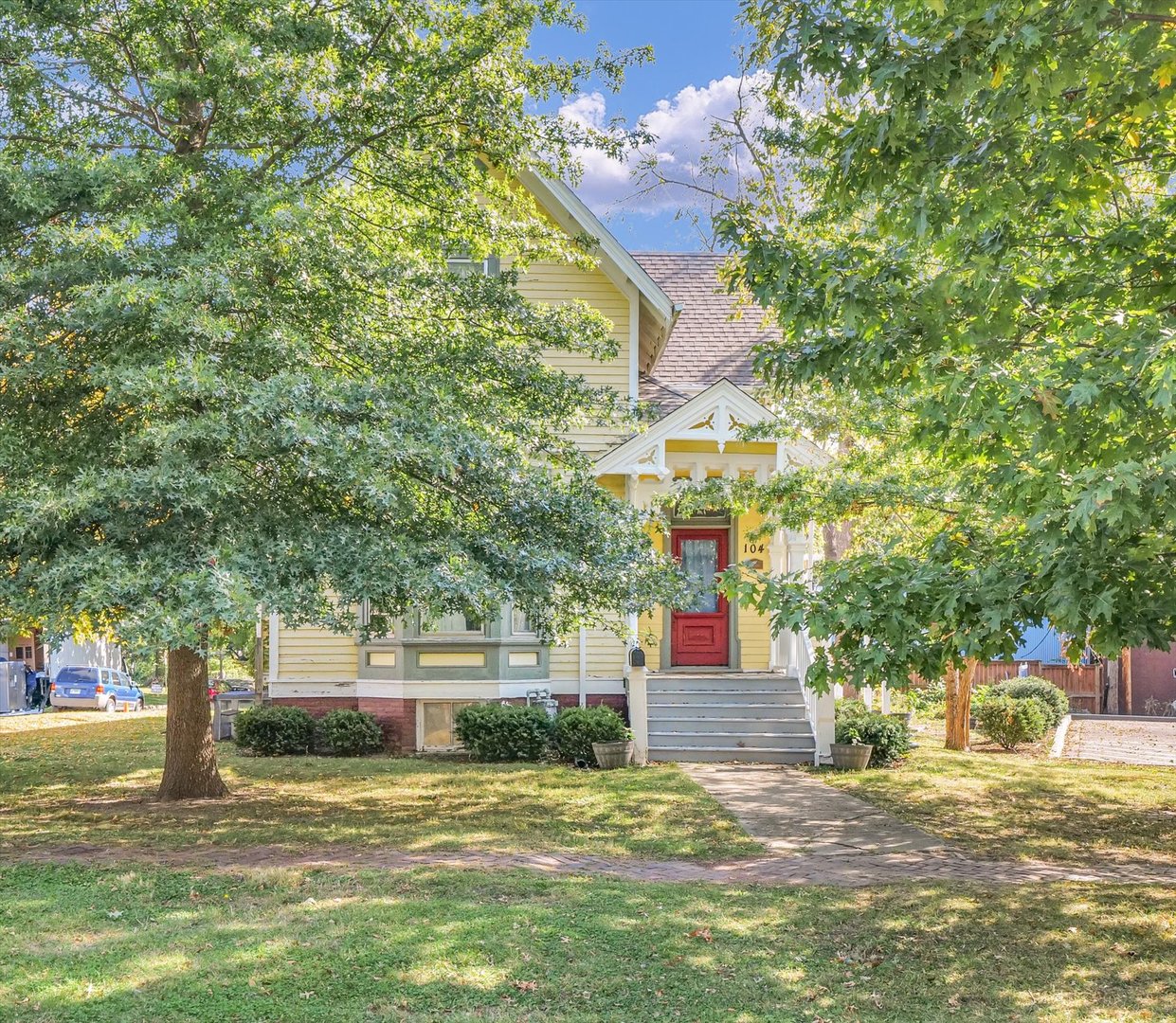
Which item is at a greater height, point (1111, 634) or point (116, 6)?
point (116, 6)

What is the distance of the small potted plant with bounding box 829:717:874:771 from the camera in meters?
14.4

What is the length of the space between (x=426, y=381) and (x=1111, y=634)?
6637 mm

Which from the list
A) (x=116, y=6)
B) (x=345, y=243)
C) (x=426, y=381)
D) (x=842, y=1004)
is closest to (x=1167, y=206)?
(x=842, y=1004)

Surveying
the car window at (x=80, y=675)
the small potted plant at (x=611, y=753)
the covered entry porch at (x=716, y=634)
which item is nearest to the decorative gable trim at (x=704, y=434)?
the covered entry porch at (x=716, y=634)

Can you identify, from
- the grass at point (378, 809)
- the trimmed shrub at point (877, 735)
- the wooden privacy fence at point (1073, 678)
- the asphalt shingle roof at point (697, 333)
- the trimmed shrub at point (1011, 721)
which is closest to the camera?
the grass at point (378, 809)

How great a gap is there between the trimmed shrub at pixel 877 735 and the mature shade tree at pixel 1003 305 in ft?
28.5

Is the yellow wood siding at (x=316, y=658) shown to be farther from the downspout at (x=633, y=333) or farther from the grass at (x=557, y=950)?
the grass at (x=557, y=950)

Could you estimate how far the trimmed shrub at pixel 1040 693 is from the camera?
66.0ft

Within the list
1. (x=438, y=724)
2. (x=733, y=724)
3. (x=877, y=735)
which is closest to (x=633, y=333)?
(x=733, y=724)

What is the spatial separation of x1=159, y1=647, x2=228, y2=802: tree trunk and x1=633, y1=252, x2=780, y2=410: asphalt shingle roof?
8.90 m

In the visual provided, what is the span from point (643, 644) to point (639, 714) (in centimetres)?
190

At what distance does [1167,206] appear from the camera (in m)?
5.56

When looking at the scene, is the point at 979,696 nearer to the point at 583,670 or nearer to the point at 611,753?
the point at 583,670

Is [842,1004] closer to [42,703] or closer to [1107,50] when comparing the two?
[1107,50]
